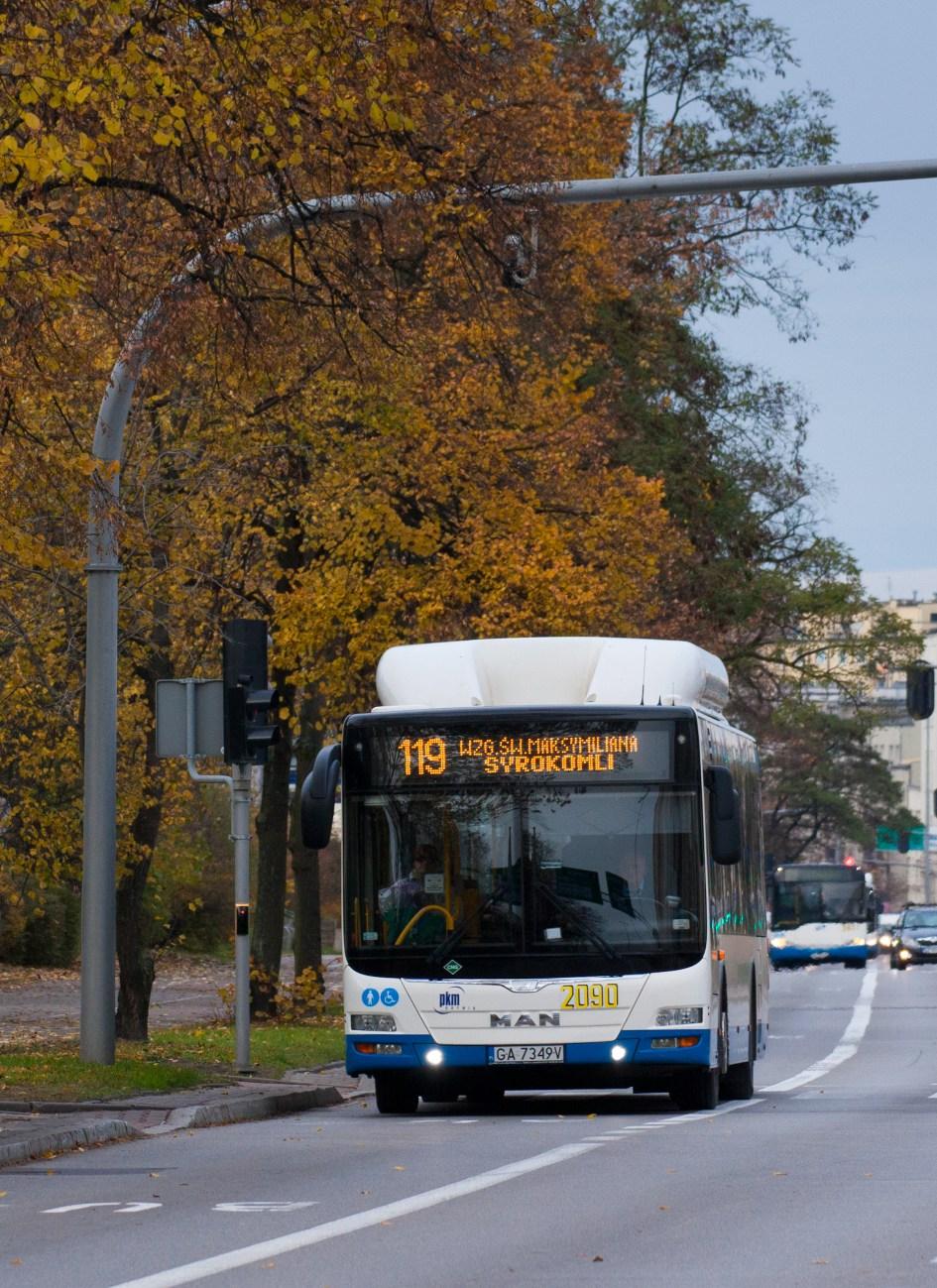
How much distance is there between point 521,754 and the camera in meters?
19.0

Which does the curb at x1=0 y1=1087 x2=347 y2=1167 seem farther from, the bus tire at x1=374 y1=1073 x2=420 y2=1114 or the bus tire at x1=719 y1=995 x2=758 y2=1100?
the bus tire at x1=719 y1=995 x2=758 y2=1100

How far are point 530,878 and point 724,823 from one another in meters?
1.36

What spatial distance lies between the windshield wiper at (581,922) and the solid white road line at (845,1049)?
16.1 feet

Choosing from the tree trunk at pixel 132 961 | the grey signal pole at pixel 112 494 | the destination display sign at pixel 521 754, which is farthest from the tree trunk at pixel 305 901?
the destination display sign at pixel 521 754

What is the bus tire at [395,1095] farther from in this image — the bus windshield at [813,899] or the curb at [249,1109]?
the bus windshield at [813,899]

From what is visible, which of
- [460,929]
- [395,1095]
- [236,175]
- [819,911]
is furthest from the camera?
[819,911]

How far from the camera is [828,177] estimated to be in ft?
52.7

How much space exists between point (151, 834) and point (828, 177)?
1377 centimetres

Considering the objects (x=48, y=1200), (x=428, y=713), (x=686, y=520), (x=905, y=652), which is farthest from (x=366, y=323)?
(x=905, y=652)

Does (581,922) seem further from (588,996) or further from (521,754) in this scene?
(521,754)

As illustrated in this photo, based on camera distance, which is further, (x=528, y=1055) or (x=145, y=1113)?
(x=528, y=1055)

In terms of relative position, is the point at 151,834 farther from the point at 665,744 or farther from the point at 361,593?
the point at 665,744

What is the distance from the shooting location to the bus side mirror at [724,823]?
18625 mm

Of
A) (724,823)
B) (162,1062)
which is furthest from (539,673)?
(162,1062)
